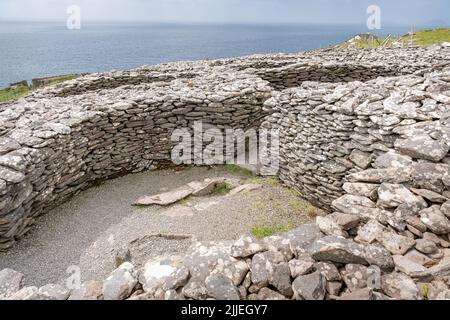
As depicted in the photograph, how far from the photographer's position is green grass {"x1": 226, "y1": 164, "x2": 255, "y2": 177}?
12128mm

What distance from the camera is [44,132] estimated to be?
9.55 m

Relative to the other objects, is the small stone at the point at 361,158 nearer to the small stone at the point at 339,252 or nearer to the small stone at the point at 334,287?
the small stone at the point at 339,252

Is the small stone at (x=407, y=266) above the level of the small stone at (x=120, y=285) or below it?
above

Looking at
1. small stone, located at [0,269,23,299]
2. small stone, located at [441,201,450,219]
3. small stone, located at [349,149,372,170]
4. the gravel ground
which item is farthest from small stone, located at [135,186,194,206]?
small stone, located at [441,201,450,219]

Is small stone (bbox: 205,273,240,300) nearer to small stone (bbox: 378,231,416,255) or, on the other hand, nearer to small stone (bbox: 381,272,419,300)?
small stone (bbox: 381,272,419,300)

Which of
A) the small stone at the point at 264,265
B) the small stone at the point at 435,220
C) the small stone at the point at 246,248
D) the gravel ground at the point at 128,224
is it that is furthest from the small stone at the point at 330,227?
the gravel ground at the point at 128,224

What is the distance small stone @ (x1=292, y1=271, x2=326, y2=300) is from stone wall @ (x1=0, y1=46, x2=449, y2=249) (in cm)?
383

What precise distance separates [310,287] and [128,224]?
6.96m

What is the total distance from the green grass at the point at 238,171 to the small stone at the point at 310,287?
8.00 metres

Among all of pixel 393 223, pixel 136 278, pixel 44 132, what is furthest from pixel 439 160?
pixel 44 132

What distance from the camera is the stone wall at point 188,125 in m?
8.04

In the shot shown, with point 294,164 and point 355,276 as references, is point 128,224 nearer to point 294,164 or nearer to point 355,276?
point 294,164

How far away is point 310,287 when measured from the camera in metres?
3.97
